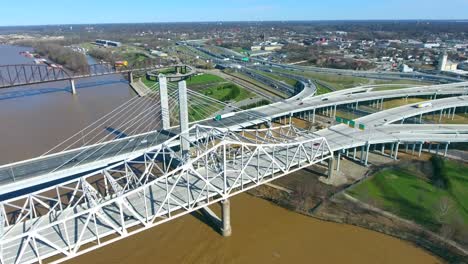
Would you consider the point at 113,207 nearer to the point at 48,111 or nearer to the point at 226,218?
the point at 226,218

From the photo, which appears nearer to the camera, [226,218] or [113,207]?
[113,207]

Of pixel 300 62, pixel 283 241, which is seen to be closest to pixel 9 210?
pixel 283 241

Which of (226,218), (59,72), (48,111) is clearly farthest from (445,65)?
(59,72)

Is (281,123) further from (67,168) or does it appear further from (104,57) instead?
(104,57)

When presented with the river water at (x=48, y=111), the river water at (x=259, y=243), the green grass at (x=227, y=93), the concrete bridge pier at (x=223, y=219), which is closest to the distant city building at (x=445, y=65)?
the green grass at (x=227, y=93)

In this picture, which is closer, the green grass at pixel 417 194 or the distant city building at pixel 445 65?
the green grass at pixel 417 194

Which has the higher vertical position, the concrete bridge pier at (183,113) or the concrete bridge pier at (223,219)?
the concrete bridge pier at (183,113)

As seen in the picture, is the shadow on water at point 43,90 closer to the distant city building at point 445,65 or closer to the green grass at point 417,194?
the green grass at point 417,194
